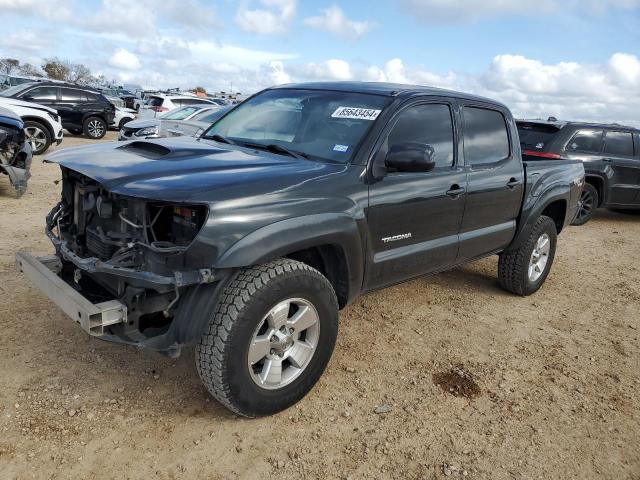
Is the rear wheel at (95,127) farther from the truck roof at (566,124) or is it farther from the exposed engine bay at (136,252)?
the exposed engine bay at (136,252)

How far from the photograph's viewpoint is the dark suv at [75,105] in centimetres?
1552

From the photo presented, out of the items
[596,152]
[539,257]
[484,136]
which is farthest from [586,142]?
[484,136]

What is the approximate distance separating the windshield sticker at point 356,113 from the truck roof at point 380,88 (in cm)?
22

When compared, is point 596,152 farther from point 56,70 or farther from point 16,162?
point 56,70

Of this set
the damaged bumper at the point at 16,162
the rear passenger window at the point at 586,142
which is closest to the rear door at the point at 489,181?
the rear passenger window at the point at 586,142

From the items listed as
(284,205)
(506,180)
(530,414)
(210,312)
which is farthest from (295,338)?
(506,180)

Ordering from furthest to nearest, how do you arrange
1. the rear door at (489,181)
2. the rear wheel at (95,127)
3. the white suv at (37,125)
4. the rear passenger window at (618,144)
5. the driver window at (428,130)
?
the rear wheel at (95,127)
the white suv at (37,125)
the rear passenger window at (618,144)
the rear door at (489,181)
the driver window at (428,130)

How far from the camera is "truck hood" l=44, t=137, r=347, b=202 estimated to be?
2574mm

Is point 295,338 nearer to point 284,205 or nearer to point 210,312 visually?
point 210,312

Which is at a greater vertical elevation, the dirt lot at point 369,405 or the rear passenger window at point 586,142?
the rear passenger window at point 586,142

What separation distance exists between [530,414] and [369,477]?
4.06ft

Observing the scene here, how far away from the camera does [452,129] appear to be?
398cm

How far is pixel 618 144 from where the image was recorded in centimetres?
940

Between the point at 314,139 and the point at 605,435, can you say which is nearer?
the point at 605,435
